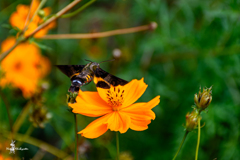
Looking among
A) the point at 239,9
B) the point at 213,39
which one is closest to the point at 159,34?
the point at 213,39

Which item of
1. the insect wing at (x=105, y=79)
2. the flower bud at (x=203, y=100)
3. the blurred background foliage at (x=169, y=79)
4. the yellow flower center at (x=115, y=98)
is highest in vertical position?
the blurred background foliage at (x=169, y=79)

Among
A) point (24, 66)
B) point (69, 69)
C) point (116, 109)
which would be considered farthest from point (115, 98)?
point (24, 66)

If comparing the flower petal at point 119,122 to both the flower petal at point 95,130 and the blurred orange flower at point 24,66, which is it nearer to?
the flower petal at point 95,130

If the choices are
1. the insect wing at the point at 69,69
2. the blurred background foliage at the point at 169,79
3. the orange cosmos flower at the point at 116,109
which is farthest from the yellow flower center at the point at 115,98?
the blurred background foliage at the point at 169,79

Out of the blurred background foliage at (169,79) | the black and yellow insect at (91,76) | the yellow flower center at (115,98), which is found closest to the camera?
the black and yellow insect at (91,76)

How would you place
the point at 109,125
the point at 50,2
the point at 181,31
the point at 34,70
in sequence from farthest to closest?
1. the point at 50,2
2. the point at 181,31
3. the point at 34,70
4. the point at 109,125

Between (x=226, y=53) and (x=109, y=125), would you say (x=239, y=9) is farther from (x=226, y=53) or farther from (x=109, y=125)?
(x=109, y=125)

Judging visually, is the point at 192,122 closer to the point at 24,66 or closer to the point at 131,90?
the point at 131,90
